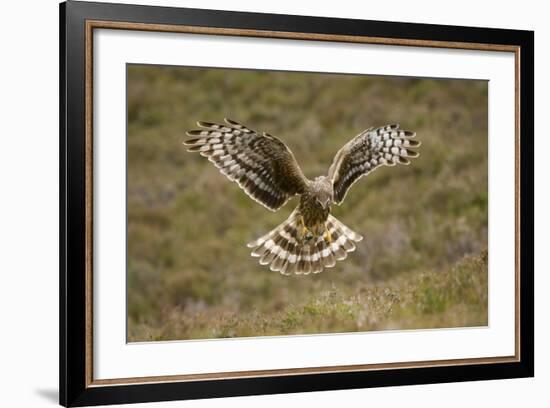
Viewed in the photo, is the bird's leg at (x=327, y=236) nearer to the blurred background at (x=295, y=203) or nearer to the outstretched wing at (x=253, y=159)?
the blurred background at (x=295, y=203)

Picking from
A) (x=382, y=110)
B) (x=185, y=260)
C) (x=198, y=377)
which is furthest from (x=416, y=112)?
(x=198, y=377)

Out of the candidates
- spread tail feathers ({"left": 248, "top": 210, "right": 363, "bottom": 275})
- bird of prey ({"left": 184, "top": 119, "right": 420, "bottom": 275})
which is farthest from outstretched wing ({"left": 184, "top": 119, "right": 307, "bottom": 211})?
spread tail feathers ({"left": 248, "top": 210, "right": 363, "bottom": 275})

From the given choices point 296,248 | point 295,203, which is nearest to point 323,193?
point 295,203

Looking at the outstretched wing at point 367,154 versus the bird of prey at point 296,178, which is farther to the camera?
the outstretched wing at point 367,154

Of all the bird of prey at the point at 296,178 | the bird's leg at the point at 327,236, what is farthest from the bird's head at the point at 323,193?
the bird's leg at the point at 327,236

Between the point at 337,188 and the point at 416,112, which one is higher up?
the point at 416,112

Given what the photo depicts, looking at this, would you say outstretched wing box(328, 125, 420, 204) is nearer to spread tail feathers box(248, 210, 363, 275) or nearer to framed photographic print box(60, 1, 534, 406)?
framed photographic print box(60, 1, 534, 406)

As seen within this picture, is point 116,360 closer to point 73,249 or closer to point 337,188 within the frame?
point 73,249
